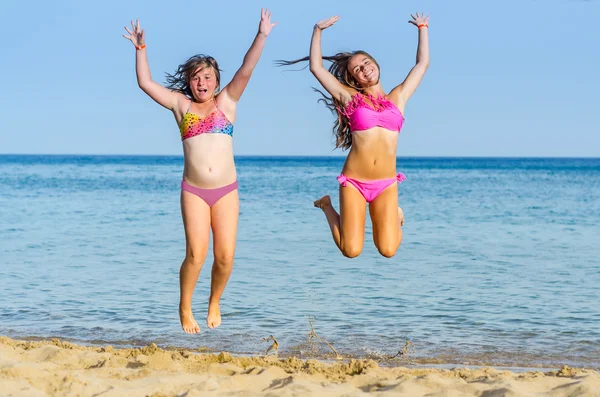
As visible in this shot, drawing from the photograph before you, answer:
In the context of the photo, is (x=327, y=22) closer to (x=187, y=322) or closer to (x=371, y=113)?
(x=371, y=113)

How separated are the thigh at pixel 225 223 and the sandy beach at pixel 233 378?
113 cm

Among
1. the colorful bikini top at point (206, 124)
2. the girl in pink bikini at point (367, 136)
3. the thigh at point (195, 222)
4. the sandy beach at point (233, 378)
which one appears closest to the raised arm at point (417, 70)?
the girl in pink bikini at point (367, 136)

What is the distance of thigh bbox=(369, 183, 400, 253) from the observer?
8016 mm

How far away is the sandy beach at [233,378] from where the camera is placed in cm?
721

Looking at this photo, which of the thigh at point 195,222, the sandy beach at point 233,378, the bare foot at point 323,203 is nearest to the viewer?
the sandy beach at point 233,378

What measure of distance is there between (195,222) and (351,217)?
1.53m

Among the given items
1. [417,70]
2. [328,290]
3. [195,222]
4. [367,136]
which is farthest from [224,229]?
[328,290]

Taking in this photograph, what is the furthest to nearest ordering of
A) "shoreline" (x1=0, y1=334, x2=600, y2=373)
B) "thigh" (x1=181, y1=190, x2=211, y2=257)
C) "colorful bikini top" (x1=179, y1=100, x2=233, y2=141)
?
"shoreline" (x1=0, y1=334, x2=600, y2=373) < "colorful bikini top" (x1=179, y1=100, x2=233, y2=141) < "thigh" (x1=181, y1=190, x2=211, y2=257)

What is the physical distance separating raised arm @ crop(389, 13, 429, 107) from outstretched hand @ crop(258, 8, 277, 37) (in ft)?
4.55

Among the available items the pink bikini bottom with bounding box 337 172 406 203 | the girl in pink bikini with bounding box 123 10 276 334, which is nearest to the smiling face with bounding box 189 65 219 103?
the girl in pink bikini with bounding box 123 10 276 334

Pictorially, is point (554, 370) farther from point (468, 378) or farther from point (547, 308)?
point (547, 308)

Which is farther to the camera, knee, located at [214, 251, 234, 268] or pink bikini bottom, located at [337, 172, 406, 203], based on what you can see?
pink bikini bottom, located at [337, 172, 406, 203]

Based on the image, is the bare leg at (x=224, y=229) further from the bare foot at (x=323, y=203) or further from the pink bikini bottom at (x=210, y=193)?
the bare foot at (x=323, y=203)

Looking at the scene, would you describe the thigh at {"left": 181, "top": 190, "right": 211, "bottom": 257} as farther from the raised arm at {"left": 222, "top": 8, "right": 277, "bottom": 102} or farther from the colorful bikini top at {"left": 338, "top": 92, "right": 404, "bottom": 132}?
the colorful bikini top at {"left": 338, "top": 92, "right": 404, "bottom": 132}
